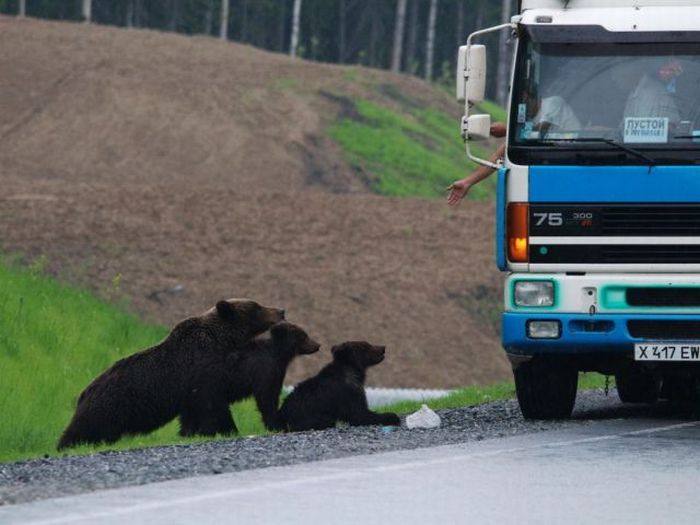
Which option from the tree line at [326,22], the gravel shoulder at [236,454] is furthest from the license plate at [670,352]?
the tree line at [326,22]

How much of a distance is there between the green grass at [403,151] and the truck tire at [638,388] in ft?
104

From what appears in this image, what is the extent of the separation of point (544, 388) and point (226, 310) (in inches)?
95.0

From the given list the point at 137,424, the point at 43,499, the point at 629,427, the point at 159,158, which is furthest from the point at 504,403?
the point at 159,158

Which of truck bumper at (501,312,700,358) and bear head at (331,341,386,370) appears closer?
truck bumper at (501,312,700,358)

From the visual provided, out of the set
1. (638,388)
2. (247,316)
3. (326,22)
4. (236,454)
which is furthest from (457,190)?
(326,22)

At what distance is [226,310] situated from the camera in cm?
1485

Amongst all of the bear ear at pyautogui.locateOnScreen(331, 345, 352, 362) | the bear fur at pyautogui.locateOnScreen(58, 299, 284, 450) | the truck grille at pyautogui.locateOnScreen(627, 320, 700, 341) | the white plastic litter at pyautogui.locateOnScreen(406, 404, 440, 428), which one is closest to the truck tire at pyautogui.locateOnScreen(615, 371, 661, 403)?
the white plastic litter at pyautogui.locateOnScreen(406, 404, 440, 428)

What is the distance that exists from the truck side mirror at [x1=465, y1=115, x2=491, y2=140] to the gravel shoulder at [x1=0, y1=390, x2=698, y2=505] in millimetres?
2061

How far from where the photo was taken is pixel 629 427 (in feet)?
48.6

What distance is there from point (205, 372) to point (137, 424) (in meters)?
0.60

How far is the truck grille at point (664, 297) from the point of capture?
46.7ft

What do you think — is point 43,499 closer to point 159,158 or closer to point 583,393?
point 583,393

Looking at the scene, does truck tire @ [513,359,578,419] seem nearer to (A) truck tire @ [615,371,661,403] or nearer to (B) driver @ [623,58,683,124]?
(B) driver @ [623,58,683,124]

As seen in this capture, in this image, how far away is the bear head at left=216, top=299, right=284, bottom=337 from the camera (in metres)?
14.9
